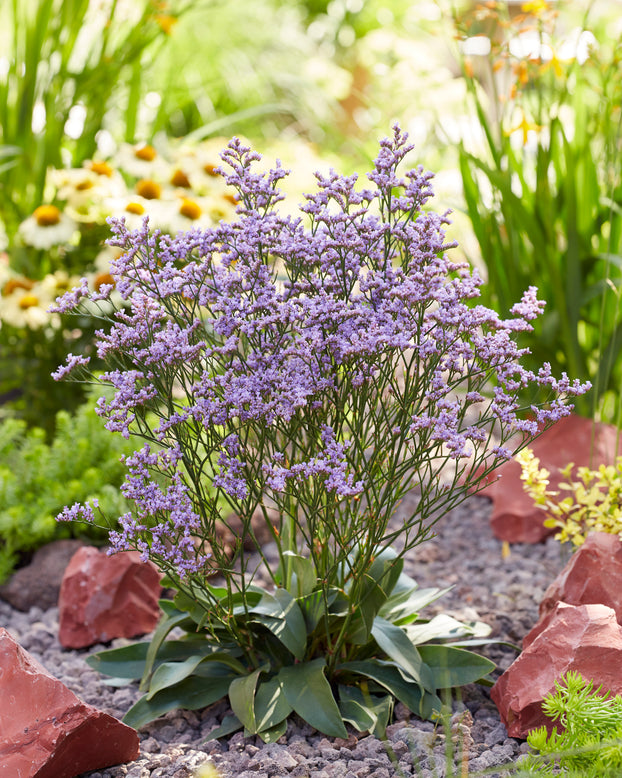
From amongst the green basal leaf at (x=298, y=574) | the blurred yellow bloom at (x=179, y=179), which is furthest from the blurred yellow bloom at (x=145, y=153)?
the green basal leaf at (x=298, y=574)

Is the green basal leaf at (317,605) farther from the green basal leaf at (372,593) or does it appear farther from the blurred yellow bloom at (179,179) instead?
the blurred yellow bloom at (179,179)


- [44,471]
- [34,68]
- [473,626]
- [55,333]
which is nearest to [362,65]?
[34,68]

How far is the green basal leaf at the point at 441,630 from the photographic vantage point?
1.93m

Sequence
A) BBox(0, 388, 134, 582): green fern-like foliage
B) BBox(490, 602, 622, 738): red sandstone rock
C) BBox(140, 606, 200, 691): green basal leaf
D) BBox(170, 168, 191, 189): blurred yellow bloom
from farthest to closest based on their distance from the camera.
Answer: BBox(170, 168, 191, 189): blurred yellow bloom → BBox(0, 388, 134, 582): green fern-like foliage → BBox(140, 606, 200, 691): green basal leaf → BBox(490, 602, 622, 738): red sandstone rock

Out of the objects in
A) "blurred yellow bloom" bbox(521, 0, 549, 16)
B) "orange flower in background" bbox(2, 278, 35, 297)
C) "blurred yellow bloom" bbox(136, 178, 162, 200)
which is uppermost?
"blurred yellow bloom" bbox(521, 0, 549, 16)

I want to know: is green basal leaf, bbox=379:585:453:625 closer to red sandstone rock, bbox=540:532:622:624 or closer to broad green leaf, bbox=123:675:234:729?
red sandstone rock, bbox=540:532:622:624

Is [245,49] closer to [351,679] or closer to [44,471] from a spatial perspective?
[44,471]

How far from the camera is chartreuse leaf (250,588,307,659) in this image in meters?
1.73

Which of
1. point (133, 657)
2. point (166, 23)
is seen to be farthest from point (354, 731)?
point (166, 23)

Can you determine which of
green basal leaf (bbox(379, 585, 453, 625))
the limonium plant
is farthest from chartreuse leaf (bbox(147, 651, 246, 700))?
green basal leaf (bbox(379, 585, 453, 625))

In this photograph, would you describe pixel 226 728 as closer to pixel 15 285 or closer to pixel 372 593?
pixel 372 593

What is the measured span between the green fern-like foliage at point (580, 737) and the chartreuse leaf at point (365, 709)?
0.33m

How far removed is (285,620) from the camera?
5.75 feet

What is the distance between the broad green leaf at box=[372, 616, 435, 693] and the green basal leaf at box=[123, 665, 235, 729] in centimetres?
35
